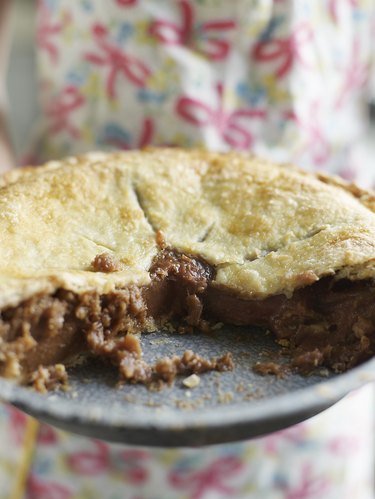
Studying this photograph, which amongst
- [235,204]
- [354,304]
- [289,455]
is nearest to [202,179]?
[235,204]

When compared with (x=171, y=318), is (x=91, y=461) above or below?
below

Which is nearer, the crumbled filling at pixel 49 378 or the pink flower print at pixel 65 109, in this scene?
the crumbled filling at pixel 49 378

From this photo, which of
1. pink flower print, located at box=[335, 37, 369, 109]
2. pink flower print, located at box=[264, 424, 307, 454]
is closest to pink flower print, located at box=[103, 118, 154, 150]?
pink flower print, located at box=[335, 37, 369, 109]

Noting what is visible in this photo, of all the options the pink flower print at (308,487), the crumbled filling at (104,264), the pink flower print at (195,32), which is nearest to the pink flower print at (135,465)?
the pink flower print at (308,487)

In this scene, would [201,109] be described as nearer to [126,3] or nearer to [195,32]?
[195,32]

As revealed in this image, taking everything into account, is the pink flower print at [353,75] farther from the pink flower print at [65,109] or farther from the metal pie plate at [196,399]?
the metal pie plate at [196,399]

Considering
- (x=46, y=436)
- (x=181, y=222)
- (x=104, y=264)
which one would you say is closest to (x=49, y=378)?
(x=104, y=264)
